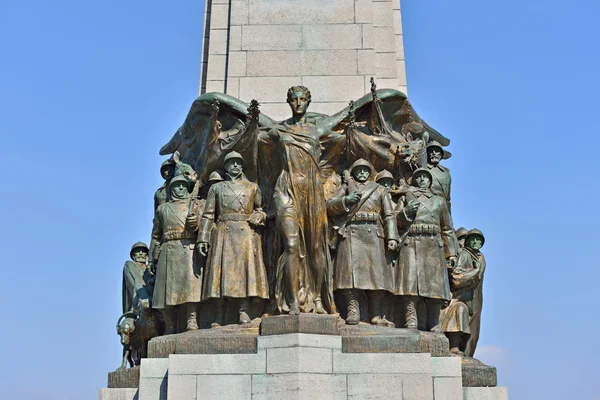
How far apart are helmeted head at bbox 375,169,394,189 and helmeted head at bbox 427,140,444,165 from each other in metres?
1.20

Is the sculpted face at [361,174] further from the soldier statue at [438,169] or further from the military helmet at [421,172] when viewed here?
the soldier statue at [438,169]

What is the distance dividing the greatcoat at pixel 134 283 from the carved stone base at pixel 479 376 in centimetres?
523

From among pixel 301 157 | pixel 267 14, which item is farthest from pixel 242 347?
pixel 267 14

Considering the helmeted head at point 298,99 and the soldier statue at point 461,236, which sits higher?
the helmeted head at point 298,99

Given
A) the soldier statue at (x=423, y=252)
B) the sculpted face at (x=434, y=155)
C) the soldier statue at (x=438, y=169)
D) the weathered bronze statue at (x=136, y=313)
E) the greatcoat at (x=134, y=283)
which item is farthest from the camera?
the sculpted face at (x=434, y=155)

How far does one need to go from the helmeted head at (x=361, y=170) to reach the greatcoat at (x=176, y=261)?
105 inches

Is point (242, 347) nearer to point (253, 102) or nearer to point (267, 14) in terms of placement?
point (253, 102)

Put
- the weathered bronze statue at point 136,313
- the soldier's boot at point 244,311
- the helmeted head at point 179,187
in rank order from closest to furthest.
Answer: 1. the soldier's boot at point 244,311
2. the helmeted head at point 179,187
3. the weathered bronze statue at point 136,313

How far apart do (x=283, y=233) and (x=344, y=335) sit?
5.70 feet

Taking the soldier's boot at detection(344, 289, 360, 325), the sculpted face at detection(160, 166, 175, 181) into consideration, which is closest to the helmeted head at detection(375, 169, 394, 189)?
the soldier's boot at detection(344, 289, 360, 325)

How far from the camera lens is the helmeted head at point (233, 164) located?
622 inches

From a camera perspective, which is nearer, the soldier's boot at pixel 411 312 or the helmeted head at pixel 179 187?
the soldier's boot at pixel 411 312

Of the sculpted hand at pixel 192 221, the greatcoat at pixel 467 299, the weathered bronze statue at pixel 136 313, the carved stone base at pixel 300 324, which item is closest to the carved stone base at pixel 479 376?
the greatcoat at pixel 467 299

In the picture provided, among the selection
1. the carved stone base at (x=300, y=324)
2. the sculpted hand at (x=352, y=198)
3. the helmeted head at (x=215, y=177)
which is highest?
the helmeted head at (x=215, y=177)
